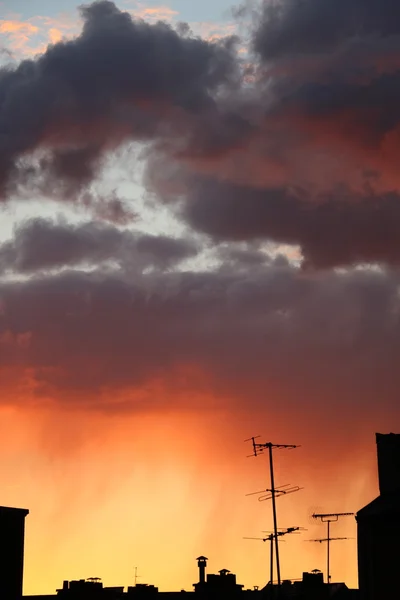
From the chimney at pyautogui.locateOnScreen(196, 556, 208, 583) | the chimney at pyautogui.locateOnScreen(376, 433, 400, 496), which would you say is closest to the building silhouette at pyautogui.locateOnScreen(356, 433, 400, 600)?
the chimney at pyautogui.locateOnScreen(376, 433, 400, 496)

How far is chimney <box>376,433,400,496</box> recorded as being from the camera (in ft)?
295

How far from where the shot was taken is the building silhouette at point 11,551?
7956 centimetres

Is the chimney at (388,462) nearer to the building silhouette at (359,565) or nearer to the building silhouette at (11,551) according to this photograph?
the building silhouette at (359,565)

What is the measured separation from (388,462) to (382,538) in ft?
24.9

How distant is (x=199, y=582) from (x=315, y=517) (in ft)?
38.3

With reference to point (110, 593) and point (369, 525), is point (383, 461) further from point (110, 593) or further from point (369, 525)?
point (110, 593)

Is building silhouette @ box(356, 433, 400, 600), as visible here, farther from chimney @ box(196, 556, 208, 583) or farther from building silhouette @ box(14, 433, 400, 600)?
chimney @ box(196, 556, 208, 583)

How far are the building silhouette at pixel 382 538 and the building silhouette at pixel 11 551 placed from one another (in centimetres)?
2539

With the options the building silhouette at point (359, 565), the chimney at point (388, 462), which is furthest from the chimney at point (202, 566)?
the chimney at point (388, 462)

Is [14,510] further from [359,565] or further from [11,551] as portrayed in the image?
[359,565]

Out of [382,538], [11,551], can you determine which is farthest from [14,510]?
[382,538]

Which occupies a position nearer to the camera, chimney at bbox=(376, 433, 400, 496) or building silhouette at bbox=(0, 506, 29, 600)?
building silhouette at bbox=(0, 506, 29, 600)

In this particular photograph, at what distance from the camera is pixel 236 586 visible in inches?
3743

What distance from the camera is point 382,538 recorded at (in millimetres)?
85562
